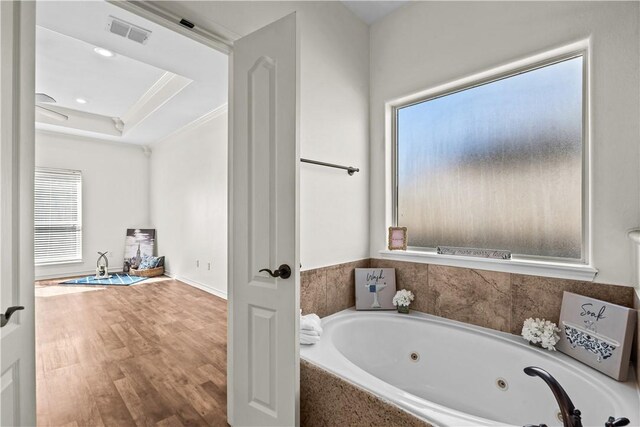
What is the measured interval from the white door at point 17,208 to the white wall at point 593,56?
85.0 inches

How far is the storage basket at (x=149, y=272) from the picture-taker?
215 inches

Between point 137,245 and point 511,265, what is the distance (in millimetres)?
6378

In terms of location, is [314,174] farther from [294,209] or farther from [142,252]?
[142,252]

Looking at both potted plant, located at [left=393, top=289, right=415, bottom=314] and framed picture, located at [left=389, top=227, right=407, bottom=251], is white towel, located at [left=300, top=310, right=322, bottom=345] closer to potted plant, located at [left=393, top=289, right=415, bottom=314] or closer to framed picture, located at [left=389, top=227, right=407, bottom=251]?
potted plant, located at [left=393, top=289, right=415, bottom=314]

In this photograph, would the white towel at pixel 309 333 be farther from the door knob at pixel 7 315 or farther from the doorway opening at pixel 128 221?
the door knob at pixel 7 315

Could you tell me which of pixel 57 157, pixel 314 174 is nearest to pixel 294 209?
pixel 314 174

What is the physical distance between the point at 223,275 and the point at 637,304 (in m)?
3.96

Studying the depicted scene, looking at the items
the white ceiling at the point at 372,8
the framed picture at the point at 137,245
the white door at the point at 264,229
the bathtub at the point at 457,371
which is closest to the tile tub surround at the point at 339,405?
the bathtub at the point at 457,371

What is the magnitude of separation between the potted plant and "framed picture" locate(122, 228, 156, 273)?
17.7ft

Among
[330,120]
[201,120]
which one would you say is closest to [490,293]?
[330,120]

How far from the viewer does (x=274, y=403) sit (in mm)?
1471

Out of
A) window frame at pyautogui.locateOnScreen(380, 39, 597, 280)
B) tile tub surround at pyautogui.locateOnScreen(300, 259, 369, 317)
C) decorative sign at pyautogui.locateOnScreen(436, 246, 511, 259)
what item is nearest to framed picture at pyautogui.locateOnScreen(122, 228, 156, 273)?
tile tub surround at pyautogui.locateOnScreen(300, 259, 369, 317)

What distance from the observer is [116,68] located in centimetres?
352

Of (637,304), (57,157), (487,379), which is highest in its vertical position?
(57,157)
